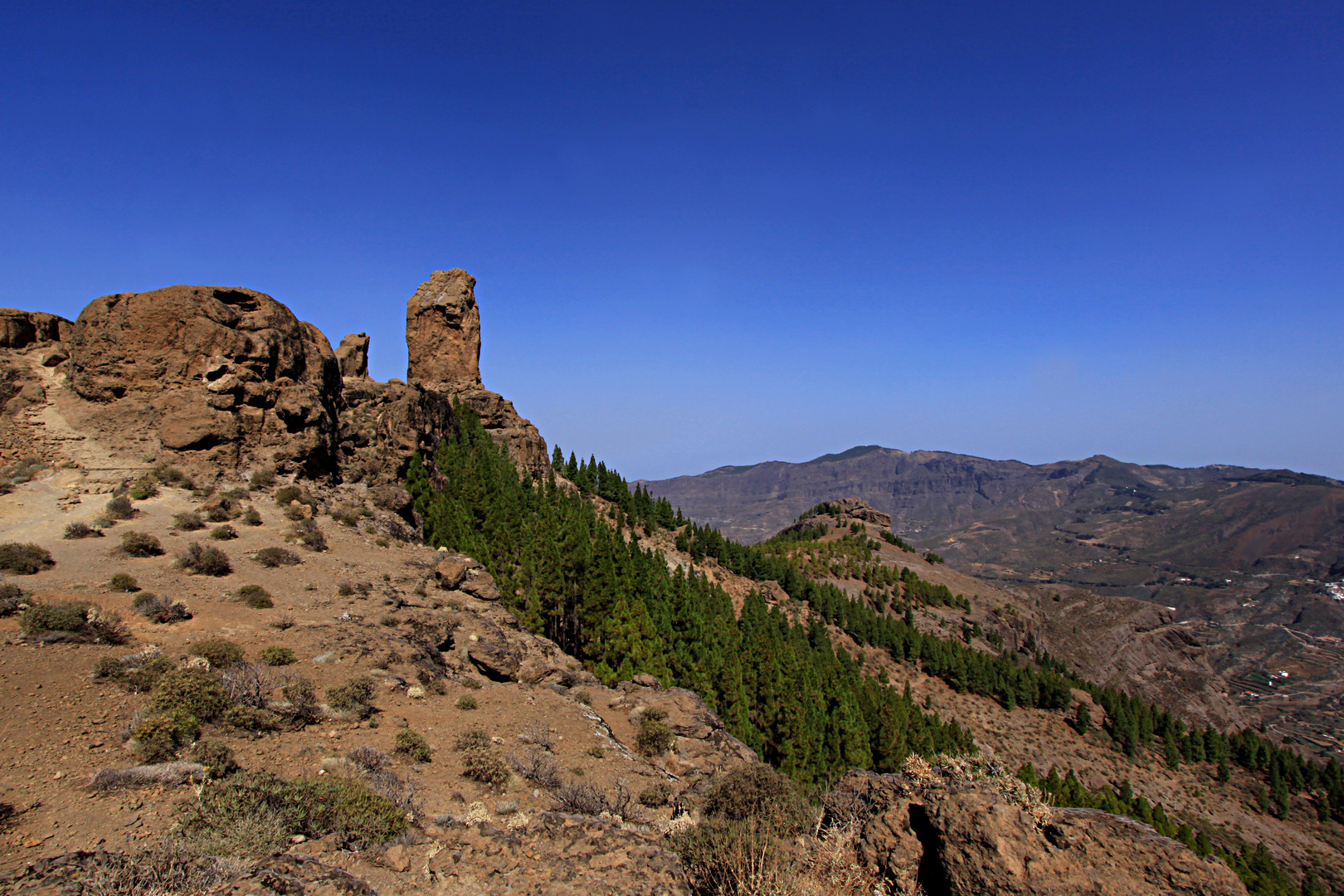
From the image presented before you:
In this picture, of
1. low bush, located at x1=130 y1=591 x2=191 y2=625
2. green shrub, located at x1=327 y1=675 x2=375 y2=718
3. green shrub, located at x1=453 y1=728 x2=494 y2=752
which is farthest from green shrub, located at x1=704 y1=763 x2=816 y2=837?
low bush, located at x1=130 y1=591 x2=191 y2=625

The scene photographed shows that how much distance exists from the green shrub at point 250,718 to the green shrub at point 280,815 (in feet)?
7.32

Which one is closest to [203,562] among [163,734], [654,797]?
[163,734]

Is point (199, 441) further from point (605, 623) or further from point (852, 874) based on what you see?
point (852, 874)

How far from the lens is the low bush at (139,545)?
834 inches

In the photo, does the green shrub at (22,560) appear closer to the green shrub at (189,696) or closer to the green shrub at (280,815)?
the green shrub at (189,696)

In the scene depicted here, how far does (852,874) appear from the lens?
8.27 m

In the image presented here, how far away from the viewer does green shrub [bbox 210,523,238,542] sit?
24.2 metres

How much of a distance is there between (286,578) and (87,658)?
8.97 m

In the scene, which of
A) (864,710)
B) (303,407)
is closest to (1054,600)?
(864,710)

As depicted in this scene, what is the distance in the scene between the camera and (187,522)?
24.5m

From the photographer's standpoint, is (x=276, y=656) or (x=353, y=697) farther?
(x=276, y=656)

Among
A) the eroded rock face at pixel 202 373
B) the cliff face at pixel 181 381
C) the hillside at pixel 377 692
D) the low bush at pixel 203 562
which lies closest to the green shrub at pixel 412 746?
the hillside at pixel 377 692

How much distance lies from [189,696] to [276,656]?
13.8 feet

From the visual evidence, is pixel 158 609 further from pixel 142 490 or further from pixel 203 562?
pixel 142 490
